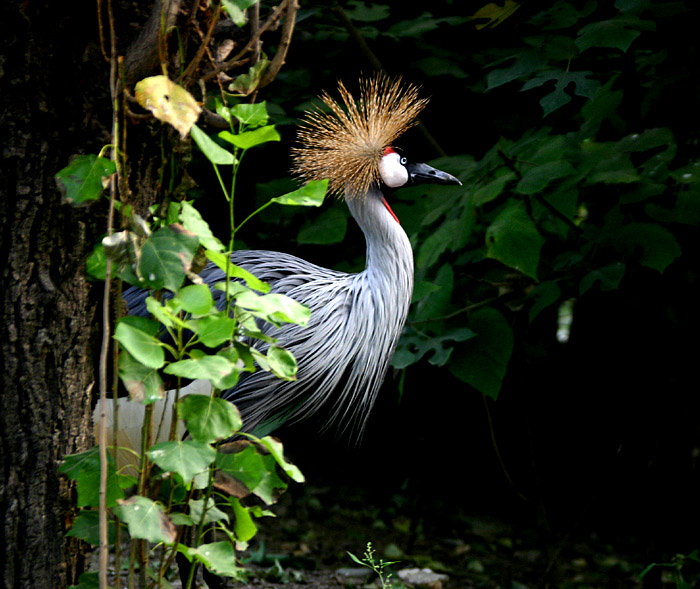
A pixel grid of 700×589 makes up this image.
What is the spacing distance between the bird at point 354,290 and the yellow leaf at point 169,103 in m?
1.26

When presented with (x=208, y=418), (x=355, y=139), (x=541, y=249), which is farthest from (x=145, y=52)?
(x=541, y=249)

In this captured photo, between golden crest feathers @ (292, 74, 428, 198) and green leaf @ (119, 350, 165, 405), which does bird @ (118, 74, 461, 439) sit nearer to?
golden crest feathers @ (292, 74, 428, 198)

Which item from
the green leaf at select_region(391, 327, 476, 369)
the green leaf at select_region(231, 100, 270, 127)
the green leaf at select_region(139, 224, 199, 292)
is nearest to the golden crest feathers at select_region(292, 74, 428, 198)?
the green leaf at select_region(391, 327, 476, 369)

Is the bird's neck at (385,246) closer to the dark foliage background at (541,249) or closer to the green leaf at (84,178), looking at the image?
the dark foliage background at (541,249)

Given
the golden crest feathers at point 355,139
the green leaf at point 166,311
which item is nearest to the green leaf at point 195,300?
the green leaf at point 166,311

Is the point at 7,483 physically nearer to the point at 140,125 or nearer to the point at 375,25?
the point at 140,125

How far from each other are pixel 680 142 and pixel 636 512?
7.02ft

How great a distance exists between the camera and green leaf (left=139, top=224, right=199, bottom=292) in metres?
1.00

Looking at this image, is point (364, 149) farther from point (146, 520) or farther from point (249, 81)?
point (146, 520)

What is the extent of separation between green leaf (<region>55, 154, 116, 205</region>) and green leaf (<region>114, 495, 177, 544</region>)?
40 cm

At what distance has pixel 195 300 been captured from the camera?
3.33 feet

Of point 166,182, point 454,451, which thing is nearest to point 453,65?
point 166,182

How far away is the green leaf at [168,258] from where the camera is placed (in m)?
1.00

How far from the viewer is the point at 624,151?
1.96 metres
